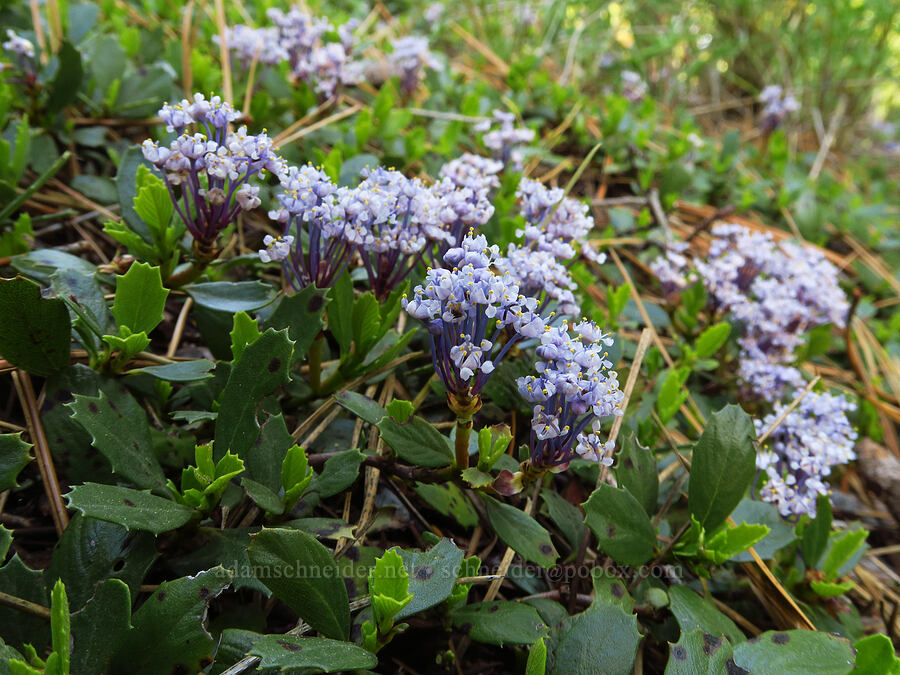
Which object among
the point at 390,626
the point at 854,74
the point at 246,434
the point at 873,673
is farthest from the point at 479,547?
the point at 854,74

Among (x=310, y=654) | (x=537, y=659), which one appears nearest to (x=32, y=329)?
(x=310, y=654)

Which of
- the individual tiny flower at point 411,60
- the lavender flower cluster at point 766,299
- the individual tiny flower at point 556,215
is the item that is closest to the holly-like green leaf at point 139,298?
the individual tiny flower at point 556,215

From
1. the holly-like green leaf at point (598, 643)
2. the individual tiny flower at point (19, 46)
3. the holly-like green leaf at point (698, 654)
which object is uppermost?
the individual tiny flower at point (19, 46)

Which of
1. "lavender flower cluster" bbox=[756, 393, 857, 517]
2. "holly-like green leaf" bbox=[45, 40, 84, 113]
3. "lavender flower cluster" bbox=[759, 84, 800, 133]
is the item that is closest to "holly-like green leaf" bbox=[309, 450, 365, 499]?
"lavender flower cluster" bbox=[756, 393, 857, 517]

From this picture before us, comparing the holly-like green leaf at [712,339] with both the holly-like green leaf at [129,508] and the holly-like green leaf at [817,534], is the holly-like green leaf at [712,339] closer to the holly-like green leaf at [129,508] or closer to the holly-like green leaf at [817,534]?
the holly-like green leaf at [817,534]

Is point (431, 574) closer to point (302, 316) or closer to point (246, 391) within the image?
point (246, 391)
